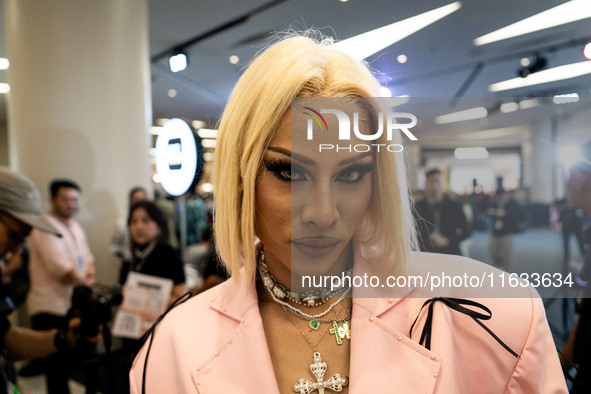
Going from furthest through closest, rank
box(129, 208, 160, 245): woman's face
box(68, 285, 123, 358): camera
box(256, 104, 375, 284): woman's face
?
box(129, 208, 160, 245): woman's face
box(68, 285, 123, 358): camera
box(256, 104, 375, 284): woman's face

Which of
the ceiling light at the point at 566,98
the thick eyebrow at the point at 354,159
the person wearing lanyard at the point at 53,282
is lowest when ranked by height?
the person wearing lanyard at the point at 53,282

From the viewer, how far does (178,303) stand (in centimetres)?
87

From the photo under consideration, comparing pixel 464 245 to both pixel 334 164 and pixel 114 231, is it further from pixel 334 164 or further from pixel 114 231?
pixel 114 231

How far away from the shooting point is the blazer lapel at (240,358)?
731 mm

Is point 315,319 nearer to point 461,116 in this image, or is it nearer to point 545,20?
point 461,116

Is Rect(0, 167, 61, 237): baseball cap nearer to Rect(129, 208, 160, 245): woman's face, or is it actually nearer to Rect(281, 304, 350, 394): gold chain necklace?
Rect(129, 208, 160, 245): woman's face

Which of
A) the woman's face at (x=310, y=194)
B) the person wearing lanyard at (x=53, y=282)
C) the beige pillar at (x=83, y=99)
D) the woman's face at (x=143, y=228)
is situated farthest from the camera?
the beige pillar at (x=83, y=99)

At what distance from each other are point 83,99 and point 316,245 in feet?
10.6

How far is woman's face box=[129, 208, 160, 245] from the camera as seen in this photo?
2.73 m

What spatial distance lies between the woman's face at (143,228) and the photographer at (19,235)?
110 cm

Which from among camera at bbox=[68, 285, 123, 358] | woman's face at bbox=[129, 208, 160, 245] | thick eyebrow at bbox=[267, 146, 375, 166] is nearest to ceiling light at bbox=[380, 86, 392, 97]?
thick eyebrow at bbox=[267, 146, 375, 166]

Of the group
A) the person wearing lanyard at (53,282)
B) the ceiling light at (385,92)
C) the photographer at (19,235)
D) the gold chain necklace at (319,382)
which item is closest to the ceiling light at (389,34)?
the ceiling light at (385,92)

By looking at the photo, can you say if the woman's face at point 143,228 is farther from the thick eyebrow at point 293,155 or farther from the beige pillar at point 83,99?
the thick eyebrow at point 293,155

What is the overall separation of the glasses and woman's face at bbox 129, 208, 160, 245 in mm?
1157
